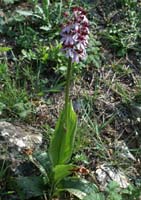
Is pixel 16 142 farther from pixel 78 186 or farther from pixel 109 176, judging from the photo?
pixel 109 176

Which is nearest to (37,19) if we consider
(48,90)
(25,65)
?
(25,65)

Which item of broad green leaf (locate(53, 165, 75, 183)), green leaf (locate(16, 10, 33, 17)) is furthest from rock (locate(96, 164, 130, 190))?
green leaf (locate(16, 10, 33, 17))

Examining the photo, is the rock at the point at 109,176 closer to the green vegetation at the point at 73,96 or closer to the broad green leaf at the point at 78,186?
the green vegetation at the point at 73,96

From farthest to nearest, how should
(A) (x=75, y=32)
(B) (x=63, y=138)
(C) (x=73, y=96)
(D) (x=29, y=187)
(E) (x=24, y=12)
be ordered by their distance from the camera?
(E) (x=24, y=12) < (C) (x=73, y=96) < (D) (x=29, y=187) < (B) (x=63, y=138) < (A) (x=75, y=32)

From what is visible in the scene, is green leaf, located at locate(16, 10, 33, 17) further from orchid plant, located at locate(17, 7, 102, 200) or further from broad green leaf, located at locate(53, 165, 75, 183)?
broad green leaf, located at locate(53, 165, 75, 183)

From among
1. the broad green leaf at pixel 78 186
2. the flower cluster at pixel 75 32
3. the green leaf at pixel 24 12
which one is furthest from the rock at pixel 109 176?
the green leaf at pixel 24 12

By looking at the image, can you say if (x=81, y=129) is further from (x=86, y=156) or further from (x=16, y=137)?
(x=16, y=137)

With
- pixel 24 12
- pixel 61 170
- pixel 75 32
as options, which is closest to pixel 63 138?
pixel 61 170
